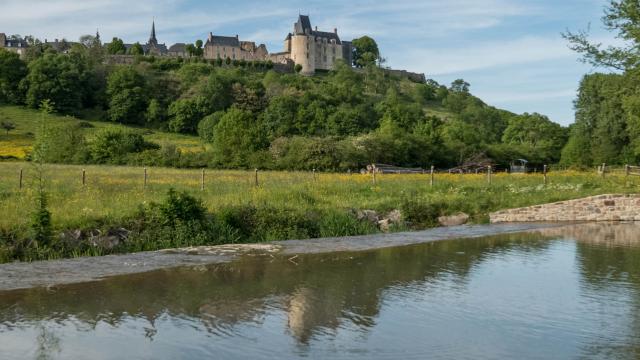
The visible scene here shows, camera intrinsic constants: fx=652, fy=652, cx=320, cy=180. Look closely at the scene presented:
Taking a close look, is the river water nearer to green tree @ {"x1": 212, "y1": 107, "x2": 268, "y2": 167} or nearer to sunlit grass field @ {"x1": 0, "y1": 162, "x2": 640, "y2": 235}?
sunlit grass field @ {"x1": 0, "y1": 162, "x2": 640, "y2": 235}

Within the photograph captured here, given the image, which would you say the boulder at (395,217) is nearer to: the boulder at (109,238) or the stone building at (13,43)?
the boulder at (109,238)

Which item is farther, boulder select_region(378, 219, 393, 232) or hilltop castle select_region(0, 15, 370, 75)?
hilltop castle select_region(0, 15, 370, 75)

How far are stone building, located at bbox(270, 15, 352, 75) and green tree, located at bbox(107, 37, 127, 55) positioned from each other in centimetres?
3704

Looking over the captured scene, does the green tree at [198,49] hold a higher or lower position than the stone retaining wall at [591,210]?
higher

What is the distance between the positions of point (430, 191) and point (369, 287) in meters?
15.4

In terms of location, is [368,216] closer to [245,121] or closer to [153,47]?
[245,121]

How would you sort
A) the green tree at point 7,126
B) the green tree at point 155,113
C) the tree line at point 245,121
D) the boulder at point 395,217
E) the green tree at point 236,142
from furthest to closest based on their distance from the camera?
1. the green tree at point 155,113
2. the green tree at point 7,126
3. the tree line at point 245,121
4. the green tree at point 236,142
5. the boulder at point 395,217

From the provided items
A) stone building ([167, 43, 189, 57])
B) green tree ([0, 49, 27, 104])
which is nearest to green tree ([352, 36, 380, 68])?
stone building ([167, 43, 189, 57])

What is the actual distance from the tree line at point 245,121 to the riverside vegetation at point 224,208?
788 inches

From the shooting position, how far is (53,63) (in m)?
91.4

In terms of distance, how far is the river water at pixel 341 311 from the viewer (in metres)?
7.85

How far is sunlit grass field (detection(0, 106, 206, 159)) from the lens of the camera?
5365 centimetres

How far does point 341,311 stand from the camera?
9766 mm

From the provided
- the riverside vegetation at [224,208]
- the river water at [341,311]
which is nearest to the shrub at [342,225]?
the riverside vegetation at [224,208]
